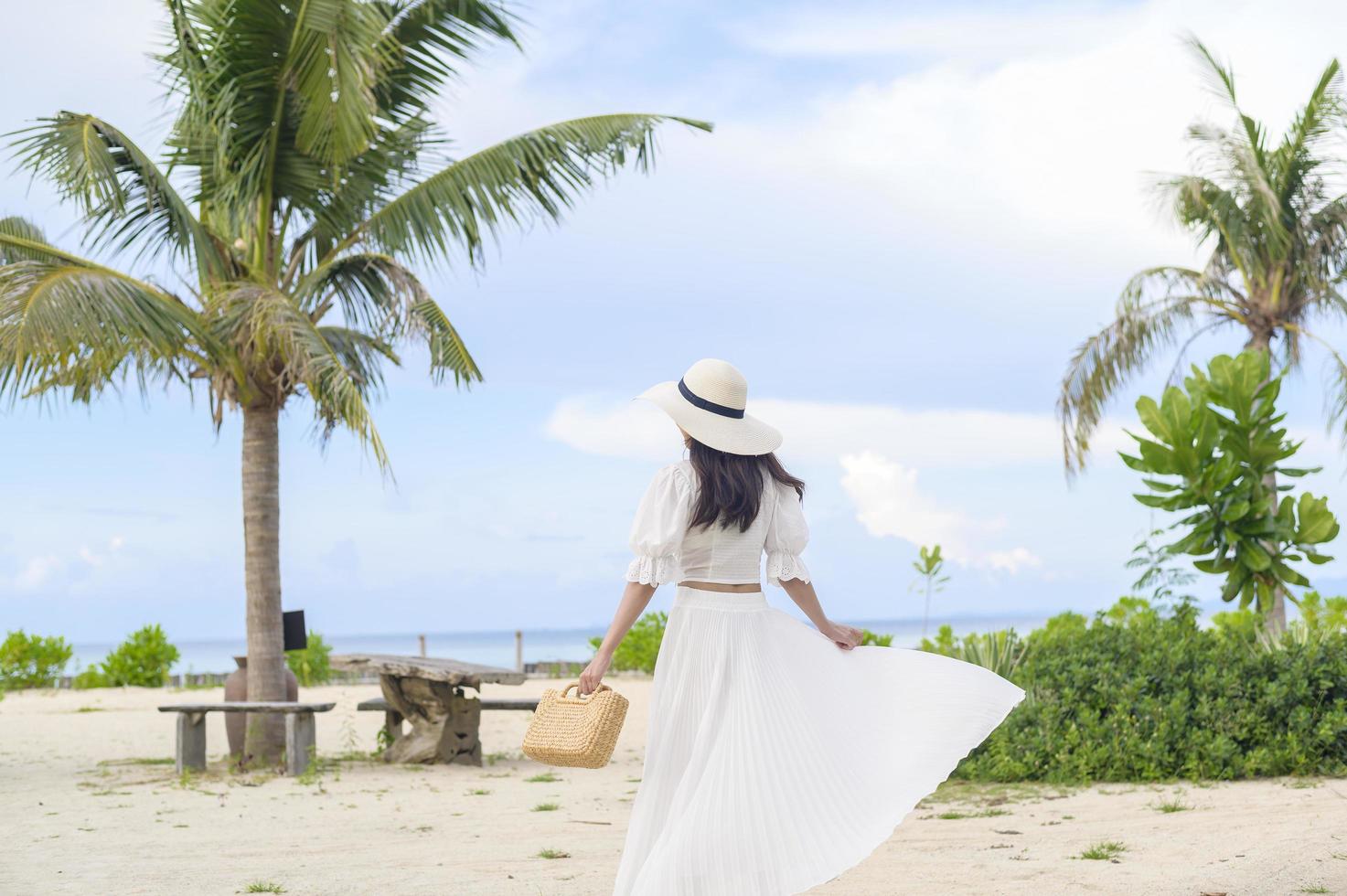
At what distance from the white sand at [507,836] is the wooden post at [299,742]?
246mm

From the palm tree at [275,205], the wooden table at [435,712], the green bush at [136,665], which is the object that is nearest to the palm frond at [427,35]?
the palm tree at [275,205]

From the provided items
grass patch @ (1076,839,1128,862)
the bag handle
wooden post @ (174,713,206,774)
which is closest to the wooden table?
wooden post @ (174,713,206,774)

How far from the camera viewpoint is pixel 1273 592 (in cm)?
988

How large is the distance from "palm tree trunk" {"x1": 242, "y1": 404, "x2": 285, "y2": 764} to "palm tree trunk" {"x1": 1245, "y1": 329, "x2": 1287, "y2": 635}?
8042mm

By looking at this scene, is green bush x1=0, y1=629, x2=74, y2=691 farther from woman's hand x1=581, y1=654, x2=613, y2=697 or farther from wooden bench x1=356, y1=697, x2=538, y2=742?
woman's hand x1=581, y1=654, x2=613, y2=697

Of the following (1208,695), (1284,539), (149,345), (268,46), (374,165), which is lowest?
(1208,695)

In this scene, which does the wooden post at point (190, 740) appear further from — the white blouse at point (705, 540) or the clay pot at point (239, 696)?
the white blouse at point (705, 540)

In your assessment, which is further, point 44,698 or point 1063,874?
point 44,698

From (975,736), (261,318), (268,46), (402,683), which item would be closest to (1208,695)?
(975,736)

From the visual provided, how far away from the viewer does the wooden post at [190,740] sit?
9711 millimetres

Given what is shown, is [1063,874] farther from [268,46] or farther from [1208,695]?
[268,46]

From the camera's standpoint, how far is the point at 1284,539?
9547mm

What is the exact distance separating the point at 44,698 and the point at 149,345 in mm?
9962

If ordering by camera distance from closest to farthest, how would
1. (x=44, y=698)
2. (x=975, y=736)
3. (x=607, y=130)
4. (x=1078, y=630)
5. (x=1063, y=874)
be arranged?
(x=975, y=736), (x=1063, y=874), (x=1078, y=630), (x=607, y=130), (x=44, y=698)
